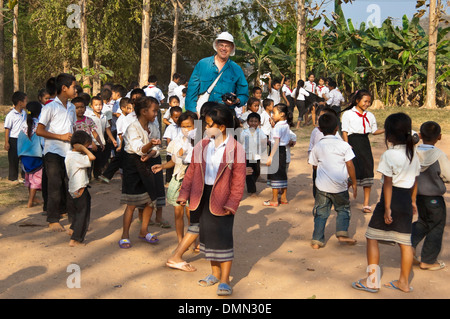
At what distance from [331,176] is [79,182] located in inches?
110

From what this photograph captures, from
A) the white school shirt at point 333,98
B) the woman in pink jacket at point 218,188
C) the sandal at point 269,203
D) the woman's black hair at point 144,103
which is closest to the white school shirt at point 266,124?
the sandal at point 269,203

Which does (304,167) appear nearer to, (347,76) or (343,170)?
(343,170)

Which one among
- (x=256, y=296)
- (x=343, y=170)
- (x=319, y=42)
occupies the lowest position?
(x=256, y=296)

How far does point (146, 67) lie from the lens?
20.2 meters

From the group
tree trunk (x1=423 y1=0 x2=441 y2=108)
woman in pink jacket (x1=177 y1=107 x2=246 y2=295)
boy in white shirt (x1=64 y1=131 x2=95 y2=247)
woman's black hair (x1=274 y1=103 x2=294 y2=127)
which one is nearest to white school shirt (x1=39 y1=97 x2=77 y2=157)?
boy in white shirt (x1=64 y1=131 x2=95 y2=247)

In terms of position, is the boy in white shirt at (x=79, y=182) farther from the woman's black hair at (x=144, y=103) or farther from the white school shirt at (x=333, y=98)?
the white school shirt at (x=333, y=98)

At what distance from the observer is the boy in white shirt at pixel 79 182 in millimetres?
6070

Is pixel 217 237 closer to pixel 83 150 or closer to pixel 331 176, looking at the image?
pixel 331 176

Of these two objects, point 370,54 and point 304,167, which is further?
point 370,54

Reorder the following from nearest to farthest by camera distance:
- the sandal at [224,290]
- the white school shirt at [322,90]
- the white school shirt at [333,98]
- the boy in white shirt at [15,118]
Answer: the sandal at [224,290], the boy in white shirt at [15,118], the white school shirt at [333,98], the white school shirt at [322,90]

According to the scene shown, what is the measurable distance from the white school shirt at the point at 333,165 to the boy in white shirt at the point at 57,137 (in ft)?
9.60

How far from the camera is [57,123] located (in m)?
6.41

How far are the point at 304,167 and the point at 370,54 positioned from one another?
41.6 feet
